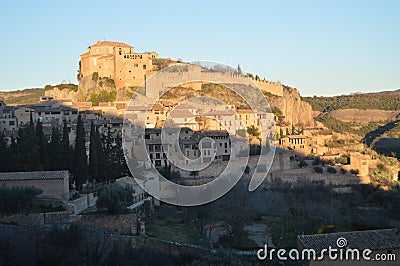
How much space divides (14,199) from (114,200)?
284 centimetres

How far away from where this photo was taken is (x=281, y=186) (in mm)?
29203

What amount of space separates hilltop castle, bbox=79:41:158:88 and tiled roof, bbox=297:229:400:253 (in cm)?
3341

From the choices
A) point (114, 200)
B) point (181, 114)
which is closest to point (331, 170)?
point (181, 114)

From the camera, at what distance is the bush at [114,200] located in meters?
16.0

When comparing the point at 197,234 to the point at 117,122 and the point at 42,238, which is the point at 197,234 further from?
the point at 117,122

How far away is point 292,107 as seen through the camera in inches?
2168

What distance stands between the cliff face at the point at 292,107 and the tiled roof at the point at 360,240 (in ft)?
116

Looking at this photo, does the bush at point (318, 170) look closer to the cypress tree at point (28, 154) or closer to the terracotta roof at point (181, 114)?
the terracotta roof at point (181, 114)

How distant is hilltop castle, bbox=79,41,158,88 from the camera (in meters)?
46.3

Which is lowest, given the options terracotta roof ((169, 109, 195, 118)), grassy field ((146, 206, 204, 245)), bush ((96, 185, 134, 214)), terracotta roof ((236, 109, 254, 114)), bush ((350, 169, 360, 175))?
grassy field ((146, 206, 204, 245))

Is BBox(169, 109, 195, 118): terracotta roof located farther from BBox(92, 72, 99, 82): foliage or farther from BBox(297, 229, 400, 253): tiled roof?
BBox(297, 229, 400, 253): tiled roof

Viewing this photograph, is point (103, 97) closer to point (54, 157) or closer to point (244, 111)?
point (244, 111)

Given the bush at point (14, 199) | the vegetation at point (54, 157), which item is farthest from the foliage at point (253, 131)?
the bush at point (14, 199)

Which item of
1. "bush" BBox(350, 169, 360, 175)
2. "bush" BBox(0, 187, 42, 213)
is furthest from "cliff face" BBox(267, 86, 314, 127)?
"bush" BBox(0, 187, 42, 213)
